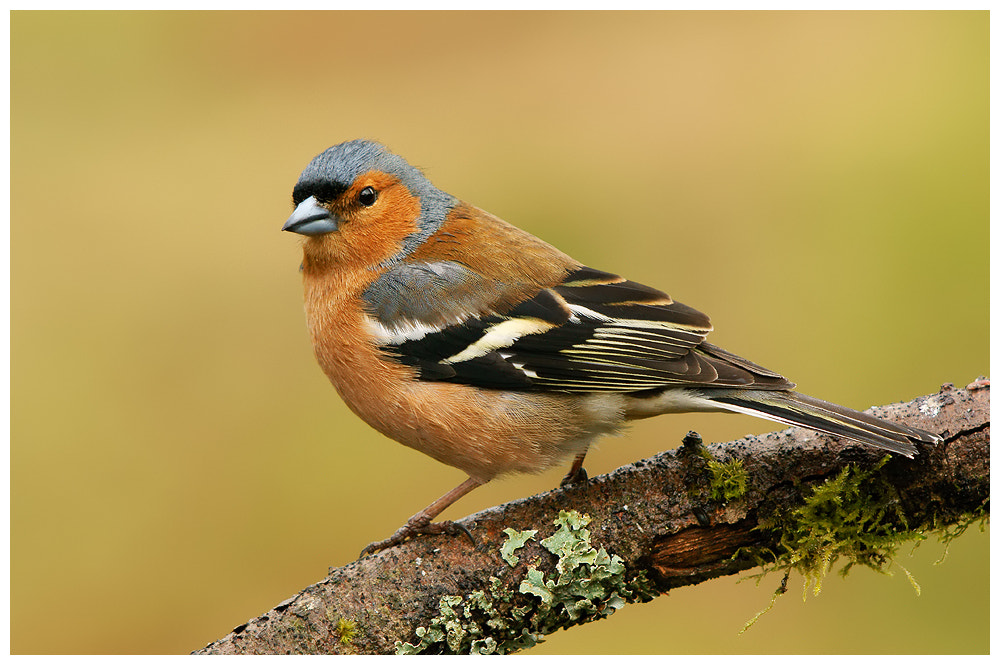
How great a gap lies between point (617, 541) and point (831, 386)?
3.31 metres

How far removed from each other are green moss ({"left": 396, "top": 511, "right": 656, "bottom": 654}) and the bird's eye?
5.91 ft

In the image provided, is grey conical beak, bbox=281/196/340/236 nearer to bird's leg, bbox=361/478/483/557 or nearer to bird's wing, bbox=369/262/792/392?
bird's wing, bbox=369/262/792/392

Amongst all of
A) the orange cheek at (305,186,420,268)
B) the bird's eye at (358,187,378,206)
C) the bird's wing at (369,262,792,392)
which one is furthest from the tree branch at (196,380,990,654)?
the bird's eye at (358,187,378,206)

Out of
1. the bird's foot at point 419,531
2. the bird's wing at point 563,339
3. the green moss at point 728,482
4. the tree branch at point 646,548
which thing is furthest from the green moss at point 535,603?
the bird's wing at point 563,339

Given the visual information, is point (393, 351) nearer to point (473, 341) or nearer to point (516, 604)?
point (473, 341)

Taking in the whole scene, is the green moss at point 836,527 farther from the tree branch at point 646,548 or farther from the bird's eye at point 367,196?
the bird's eye at point 367,196

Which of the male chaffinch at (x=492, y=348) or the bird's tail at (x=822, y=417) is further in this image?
the male chaffinch at (x=492, y=348)

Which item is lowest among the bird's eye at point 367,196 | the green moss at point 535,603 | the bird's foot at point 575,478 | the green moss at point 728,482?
the green moss at point 535,603

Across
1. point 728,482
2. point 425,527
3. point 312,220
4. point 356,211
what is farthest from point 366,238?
point 728,482

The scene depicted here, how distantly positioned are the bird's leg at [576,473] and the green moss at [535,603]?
1.10 ft

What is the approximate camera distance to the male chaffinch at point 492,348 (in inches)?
148

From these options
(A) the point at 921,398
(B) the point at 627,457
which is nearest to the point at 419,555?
(A) the point at 921,398

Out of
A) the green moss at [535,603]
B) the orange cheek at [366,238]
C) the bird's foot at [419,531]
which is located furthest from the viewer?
the orange cheek at [366,238]

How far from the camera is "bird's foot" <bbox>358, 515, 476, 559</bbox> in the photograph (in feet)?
11.8
